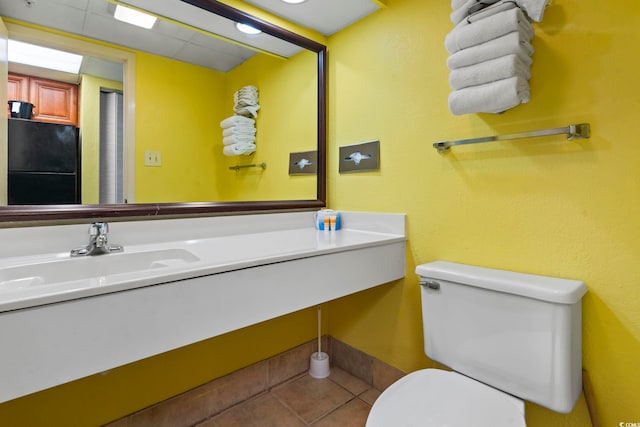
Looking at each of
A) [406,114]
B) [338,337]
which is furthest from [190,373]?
[406,114]

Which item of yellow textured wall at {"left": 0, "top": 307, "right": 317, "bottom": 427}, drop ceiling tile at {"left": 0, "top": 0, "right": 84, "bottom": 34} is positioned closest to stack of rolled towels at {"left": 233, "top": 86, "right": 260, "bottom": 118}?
drop ceiling tile at {"left": 0, "top": 0, "right": 84, "bottom": 34}

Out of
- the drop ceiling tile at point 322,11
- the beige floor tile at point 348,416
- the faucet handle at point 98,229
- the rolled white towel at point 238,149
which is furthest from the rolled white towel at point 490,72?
the beige floor tile at point 348,416

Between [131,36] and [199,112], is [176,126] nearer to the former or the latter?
[199,112]

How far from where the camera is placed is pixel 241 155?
1.56 meters

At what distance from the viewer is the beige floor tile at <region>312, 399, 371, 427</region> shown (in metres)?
1.37

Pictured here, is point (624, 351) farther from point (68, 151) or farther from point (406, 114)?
point (68, 151)

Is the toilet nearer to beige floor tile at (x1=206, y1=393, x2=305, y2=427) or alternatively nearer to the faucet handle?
beige floor tile at (x1=206, y1=393, x2=305, y2=427)

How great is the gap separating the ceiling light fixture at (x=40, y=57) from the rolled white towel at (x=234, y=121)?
1.82ft

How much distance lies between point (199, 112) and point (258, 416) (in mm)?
1344

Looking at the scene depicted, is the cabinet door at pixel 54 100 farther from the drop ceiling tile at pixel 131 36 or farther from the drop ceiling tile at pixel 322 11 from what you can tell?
the drop ceiling tile at pixel 322 11

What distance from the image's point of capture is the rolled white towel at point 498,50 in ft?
3.11

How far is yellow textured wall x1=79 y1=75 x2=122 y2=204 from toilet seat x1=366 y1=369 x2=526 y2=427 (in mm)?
1165

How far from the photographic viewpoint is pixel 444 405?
894mm

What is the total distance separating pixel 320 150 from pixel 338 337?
3.40ft
